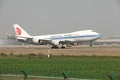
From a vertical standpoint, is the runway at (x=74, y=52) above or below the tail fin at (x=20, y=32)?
below

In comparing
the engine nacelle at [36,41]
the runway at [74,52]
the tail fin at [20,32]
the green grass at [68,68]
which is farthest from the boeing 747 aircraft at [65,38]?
Result: the green grass at [68,68]

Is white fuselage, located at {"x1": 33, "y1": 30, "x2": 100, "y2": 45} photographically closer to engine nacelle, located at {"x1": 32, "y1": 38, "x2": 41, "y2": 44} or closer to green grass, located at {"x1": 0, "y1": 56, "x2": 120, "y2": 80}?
engine nacelle, located at {"x1": 32, "y1": 38, "x2": 41, "y2": 44}

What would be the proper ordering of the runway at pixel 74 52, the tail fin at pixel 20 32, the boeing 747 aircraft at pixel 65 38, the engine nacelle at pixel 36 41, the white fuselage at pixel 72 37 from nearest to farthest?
the runway at pixel 74 52 < the boeing 747 aircraft at pixel 65 38 < the white fuselage at pixel 72 37 < the engine nacelle at pixel 36 41 < the tail fin at pixel 20 32

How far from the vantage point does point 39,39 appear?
291 ft

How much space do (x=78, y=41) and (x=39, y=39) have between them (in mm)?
9501

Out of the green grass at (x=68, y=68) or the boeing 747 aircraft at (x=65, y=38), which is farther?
the boeing 747 aircraft at (x=65, y=38)

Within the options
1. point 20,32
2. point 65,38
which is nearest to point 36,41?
point 65,38

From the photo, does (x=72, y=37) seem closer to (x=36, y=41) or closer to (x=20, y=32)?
(x=36, y=41)

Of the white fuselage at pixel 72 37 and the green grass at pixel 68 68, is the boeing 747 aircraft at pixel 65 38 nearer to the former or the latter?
the white fuselage at pixel 72 37

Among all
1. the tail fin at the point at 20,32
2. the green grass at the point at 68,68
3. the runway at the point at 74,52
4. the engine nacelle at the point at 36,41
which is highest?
the green grass at the point at 68,68

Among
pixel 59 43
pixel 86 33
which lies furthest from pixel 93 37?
pixel 59 43

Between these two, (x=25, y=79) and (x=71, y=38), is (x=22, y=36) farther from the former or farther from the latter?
(x=25, y=79)

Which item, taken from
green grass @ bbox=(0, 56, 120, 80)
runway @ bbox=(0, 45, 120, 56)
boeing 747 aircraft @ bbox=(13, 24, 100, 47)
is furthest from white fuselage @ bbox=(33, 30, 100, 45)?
green grass @ bbox=(0, 56, 120, 80)

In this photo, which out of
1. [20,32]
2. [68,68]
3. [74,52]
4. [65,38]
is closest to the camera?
[68,68]
